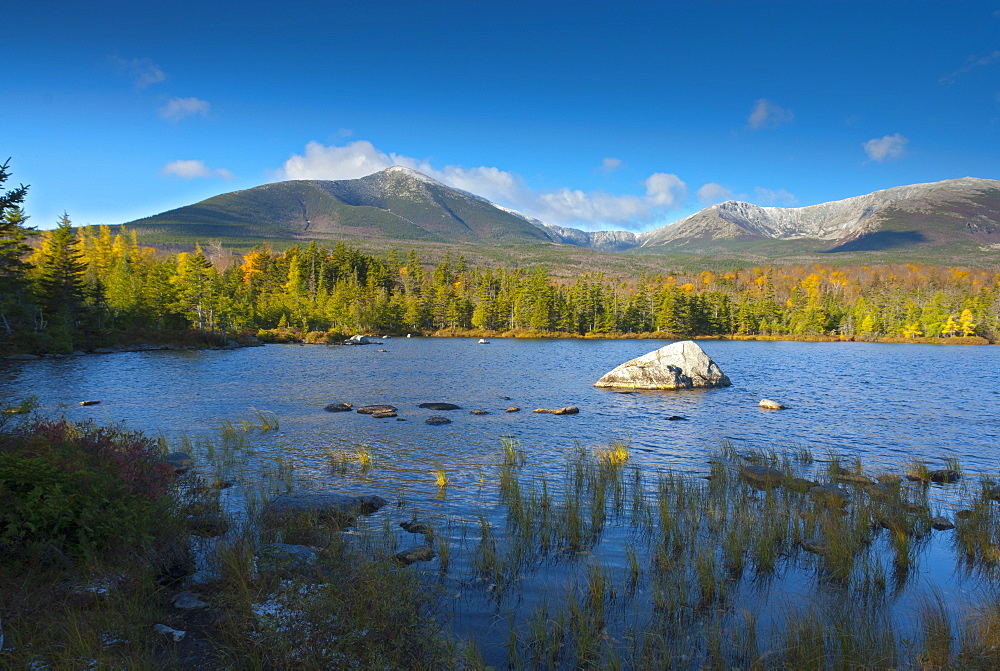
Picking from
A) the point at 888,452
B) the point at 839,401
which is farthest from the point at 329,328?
the point at 888,452

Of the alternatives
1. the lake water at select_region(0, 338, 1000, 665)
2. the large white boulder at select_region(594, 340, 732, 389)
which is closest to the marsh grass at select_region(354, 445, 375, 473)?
the lake water at select_region(0, 338, 1000, 665)

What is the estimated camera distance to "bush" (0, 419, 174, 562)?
7.08 metres

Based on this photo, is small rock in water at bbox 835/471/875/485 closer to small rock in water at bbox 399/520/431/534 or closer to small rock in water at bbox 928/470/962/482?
small rock in water at bbox 928/470/962/482

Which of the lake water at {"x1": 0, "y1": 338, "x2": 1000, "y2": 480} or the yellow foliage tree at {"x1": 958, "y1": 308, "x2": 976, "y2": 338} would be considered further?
the yellow foliage tree at {"x1": 958, "y1": 308, "x2": 976, "y2": 338}

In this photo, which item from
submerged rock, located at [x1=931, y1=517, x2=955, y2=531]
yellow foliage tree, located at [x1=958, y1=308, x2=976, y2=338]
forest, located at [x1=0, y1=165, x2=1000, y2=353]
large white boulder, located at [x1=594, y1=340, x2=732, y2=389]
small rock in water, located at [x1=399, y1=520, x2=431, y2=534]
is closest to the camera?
small rock in water, located at [x1=399, y1=520, x2=431, y2=534]

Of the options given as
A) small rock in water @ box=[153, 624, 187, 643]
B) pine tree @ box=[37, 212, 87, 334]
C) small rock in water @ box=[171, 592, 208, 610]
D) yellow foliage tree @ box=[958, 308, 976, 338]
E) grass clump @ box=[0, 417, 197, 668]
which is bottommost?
yellow foliage tree @ box=[958, 308, 976, 338]

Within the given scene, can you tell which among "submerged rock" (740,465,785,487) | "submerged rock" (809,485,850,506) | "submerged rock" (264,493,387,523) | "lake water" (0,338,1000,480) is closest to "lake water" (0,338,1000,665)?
"lake water" (0,338,1000,480)

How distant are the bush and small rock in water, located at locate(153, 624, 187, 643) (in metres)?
1.94

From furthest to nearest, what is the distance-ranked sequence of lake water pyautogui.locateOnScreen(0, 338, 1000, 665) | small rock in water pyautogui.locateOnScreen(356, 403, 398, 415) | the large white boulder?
1. the large white boulder
2. small rock in water pyautogui.locateOnScreen(356, 403, 398, 415)
3. lake water pyautogui.locateOnScreen(0, 338, 1000, 665)

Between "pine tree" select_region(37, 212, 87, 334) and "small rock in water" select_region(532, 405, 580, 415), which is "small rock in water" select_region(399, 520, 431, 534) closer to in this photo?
"small rock in water" select_region(532, 405, 580, 415)

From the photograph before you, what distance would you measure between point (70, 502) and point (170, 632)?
9.41 ft

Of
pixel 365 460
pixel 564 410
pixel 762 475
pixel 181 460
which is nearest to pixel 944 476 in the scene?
pixel 762 475

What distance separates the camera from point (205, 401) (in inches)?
1085

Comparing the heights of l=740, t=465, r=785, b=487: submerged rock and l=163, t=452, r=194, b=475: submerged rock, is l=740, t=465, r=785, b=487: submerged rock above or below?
below
